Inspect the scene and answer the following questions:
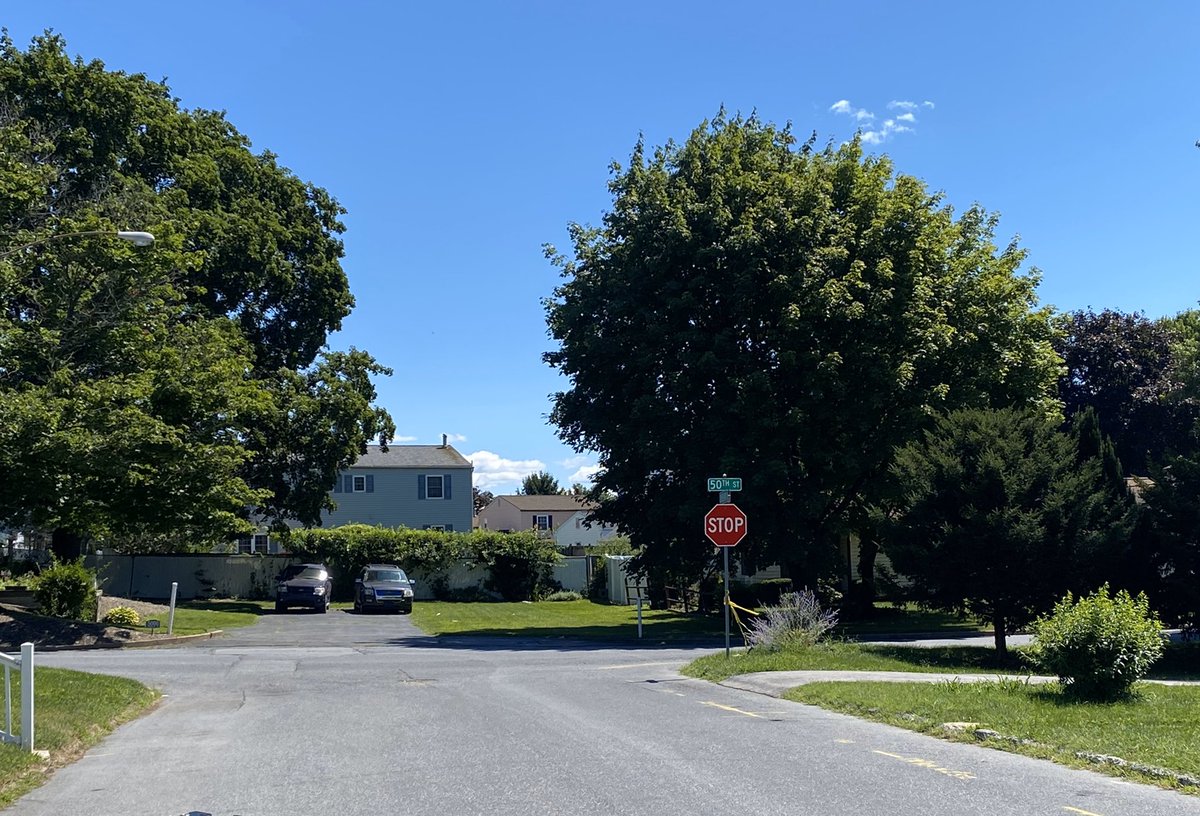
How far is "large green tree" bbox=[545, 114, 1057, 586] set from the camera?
28.1m

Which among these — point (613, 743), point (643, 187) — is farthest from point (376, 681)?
point (643, 187)

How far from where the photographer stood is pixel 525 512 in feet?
317

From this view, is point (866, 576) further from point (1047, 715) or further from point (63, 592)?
A: point (1047, 715)

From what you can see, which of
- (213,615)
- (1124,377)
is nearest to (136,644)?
(213,615)

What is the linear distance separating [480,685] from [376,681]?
69.9 inches

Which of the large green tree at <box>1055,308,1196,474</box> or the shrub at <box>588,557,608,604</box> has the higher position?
the large green tree at <box>1055,308,1196,474</box>

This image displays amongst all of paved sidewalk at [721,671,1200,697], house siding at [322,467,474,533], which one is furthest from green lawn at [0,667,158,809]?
house siding at [322,467,474,533]

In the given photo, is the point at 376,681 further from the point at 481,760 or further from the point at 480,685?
the point at 481,760

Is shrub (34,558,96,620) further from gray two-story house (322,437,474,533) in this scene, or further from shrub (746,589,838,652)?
gray two-story house (322,437,474,533)

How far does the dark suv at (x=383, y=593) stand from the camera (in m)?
37.8

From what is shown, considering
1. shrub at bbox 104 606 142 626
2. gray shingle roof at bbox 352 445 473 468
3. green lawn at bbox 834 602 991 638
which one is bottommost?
green lawn at bbox 834 602 991 638

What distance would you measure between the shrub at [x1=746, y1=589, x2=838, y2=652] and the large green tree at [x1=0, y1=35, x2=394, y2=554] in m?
12.8

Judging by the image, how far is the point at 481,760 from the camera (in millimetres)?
9406

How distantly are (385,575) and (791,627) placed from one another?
74.0 ft
